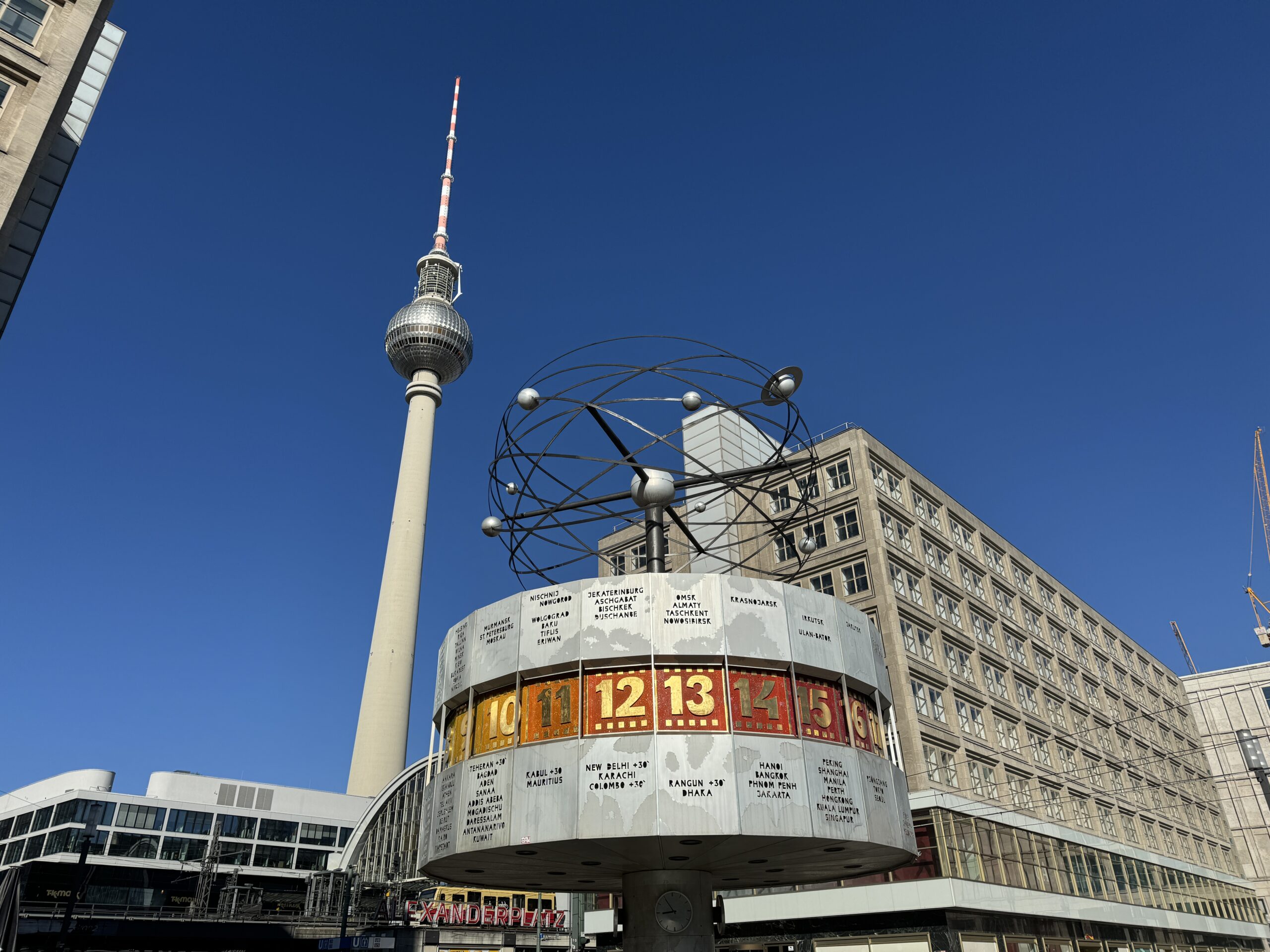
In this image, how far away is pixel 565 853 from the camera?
1952 cm

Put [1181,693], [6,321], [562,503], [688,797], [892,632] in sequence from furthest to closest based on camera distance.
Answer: [1181,693], [892,632], [6,321], [562,503], [688,797]

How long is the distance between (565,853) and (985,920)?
3647 centimetres

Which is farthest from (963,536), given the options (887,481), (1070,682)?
(1070,682)

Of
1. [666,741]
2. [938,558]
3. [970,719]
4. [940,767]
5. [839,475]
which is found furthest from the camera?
[938,558]

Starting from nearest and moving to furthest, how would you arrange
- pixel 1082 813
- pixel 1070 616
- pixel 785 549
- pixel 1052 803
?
pixel 1052 803
pixel 785 549
pixel 1082 813
pixel 1070 616

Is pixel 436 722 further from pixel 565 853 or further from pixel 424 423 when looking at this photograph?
pixel 424 423

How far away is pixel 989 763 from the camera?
178 ft

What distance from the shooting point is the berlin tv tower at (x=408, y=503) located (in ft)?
321

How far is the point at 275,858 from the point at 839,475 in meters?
76.1

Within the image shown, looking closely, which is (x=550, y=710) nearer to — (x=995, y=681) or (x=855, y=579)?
(x=855, y=579)

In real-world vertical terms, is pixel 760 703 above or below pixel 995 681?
below

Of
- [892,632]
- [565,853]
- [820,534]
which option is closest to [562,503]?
[565,853]

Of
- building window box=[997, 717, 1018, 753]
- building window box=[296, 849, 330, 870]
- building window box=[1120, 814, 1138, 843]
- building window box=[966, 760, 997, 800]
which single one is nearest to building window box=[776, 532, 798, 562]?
building window box=[966, 760, 997, 800]

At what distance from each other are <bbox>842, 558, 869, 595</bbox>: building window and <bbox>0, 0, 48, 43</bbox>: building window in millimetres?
50813
